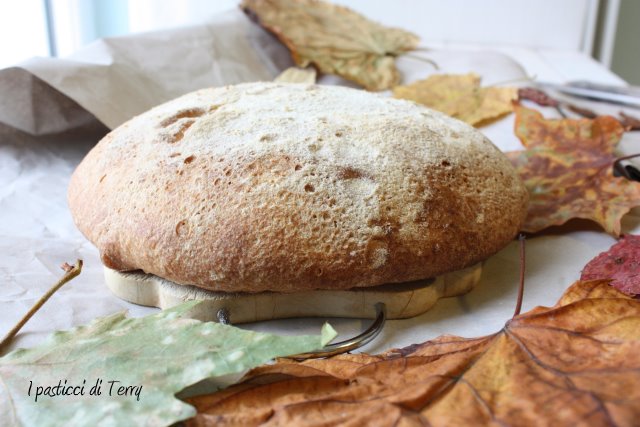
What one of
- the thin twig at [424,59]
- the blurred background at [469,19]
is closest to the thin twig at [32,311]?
the thin twig at [424,59]

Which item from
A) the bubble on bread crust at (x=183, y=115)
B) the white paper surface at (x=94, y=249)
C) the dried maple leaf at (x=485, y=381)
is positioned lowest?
the white paper surface at (x=94, y=249)

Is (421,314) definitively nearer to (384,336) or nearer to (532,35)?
(384,336)

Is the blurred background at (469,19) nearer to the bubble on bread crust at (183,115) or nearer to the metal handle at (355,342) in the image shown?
the bubble on bread crust at (183,115)

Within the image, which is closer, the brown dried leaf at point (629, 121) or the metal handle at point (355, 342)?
the metal handle at point (355, 342)

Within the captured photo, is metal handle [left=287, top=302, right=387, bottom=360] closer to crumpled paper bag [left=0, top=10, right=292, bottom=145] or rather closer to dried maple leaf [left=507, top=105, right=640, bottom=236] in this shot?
dried maple leaf [left=507, top=105, right=640, bottom=236]

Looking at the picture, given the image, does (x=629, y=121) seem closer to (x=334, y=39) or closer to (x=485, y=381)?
(x=334, y=39)

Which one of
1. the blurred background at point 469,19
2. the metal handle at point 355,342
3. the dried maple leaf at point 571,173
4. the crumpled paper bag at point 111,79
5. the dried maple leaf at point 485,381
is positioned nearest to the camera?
the dried maple leaf at point 485,381
